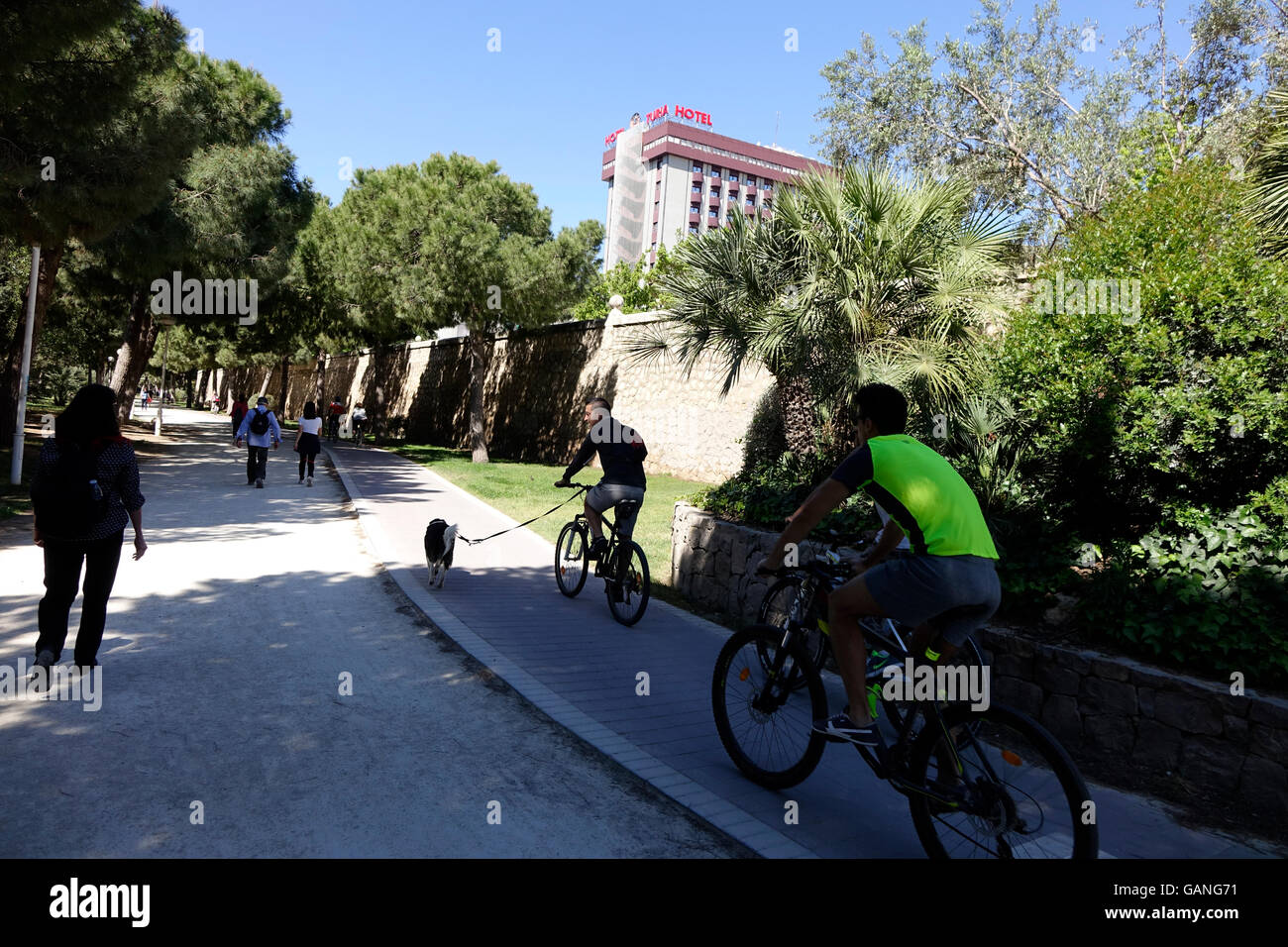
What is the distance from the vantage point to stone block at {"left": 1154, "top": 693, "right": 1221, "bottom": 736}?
4.23 metres

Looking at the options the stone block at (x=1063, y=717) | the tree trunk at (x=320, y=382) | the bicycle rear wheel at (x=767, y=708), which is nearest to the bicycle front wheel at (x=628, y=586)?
the bicycle rear wheel at (x=767, y=708)

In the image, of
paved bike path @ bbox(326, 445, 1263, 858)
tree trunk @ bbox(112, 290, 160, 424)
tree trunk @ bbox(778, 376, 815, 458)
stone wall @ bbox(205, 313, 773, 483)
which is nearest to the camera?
paved bike path @ bbox(326, 445, 1263, 858)

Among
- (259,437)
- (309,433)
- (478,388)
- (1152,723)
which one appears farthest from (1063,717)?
(478,388)

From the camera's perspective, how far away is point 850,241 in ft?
31.3

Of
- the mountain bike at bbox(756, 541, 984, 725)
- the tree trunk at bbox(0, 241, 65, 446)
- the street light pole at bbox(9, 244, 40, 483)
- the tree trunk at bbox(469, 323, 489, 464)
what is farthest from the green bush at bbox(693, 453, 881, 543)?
the tree trunk at bbox(469, 323, 489, 464)

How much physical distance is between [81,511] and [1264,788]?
6177mm

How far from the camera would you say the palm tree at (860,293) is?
29.2 feet

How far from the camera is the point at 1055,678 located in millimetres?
4891

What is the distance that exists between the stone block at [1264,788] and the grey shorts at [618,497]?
4564 mm

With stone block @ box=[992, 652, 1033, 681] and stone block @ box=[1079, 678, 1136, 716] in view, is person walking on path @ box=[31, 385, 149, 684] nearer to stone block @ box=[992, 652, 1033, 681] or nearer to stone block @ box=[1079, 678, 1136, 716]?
stone block @ box=[992, 652, 1033, 681]

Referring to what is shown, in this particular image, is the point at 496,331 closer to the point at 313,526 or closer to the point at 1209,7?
the point at 313,526

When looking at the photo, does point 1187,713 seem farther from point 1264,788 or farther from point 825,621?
point 825,621

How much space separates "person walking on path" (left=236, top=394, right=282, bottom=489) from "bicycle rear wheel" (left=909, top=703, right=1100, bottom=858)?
1448cm

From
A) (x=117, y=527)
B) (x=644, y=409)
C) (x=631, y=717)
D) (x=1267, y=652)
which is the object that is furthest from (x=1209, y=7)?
(x=117, y=527)
